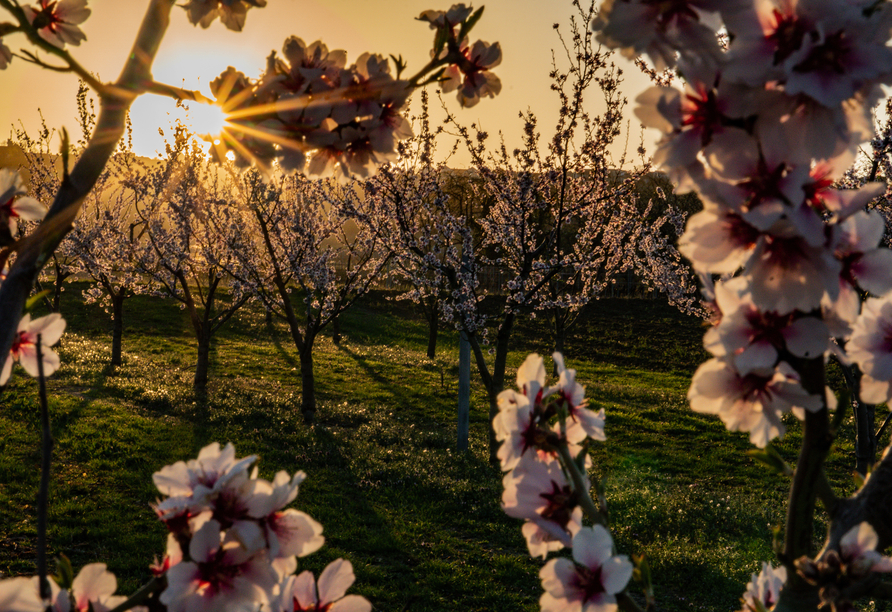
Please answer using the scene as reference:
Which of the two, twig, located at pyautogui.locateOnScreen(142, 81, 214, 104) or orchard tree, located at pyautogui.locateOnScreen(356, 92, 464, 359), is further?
orchard tree, located at pyautogui.locateOnScreen(356, 92, 464, 359)

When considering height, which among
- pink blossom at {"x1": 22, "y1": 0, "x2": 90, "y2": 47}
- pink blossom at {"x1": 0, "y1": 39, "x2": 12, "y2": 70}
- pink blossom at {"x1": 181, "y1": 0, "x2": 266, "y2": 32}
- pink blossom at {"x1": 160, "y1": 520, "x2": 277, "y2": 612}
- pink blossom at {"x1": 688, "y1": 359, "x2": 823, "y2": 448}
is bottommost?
pink blossom at {"x1": 160, "y1": 520, "x2": 277, "y2": 612}

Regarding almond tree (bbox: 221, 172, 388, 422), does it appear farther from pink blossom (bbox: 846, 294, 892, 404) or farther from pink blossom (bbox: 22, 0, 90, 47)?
pink blossom (bbox: 846, 294, 892, 404)

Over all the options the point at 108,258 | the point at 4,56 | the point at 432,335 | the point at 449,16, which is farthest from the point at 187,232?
the point at 449,16

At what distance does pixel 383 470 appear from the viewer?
321 inches

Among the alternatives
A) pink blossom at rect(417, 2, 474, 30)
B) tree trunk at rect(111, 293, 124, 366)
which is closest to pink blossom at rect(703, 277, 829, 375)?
pink blossom at rect(417, 2, 474, 30)

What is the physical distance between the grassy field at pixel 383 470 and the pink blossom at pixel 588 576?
0.37 m

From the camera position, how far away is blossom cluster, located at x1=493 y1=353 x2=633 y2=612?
920mm

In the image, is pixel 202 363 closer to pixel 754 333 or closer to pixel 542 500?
pixel 542 500

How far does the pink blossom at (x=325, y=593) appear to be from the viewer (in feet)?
3.34

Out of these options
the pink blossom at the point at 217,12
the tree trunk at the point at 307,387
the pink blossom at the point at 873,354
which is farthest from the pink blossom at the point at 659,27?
the tree trunk at the point at 307,387

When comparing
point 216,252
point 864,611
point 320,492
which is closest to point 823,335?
point 864,611

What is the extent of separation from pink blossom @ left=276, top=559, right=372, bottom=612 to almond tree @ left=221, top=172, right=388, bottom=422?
9439mm

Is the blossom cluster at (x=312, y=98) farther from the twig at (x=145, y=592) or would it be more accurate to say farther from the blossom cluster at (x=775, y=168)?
the twig at (x=145, y=592)

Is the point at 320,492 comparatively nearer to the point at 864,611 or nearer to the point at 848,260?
the point at 864,611
